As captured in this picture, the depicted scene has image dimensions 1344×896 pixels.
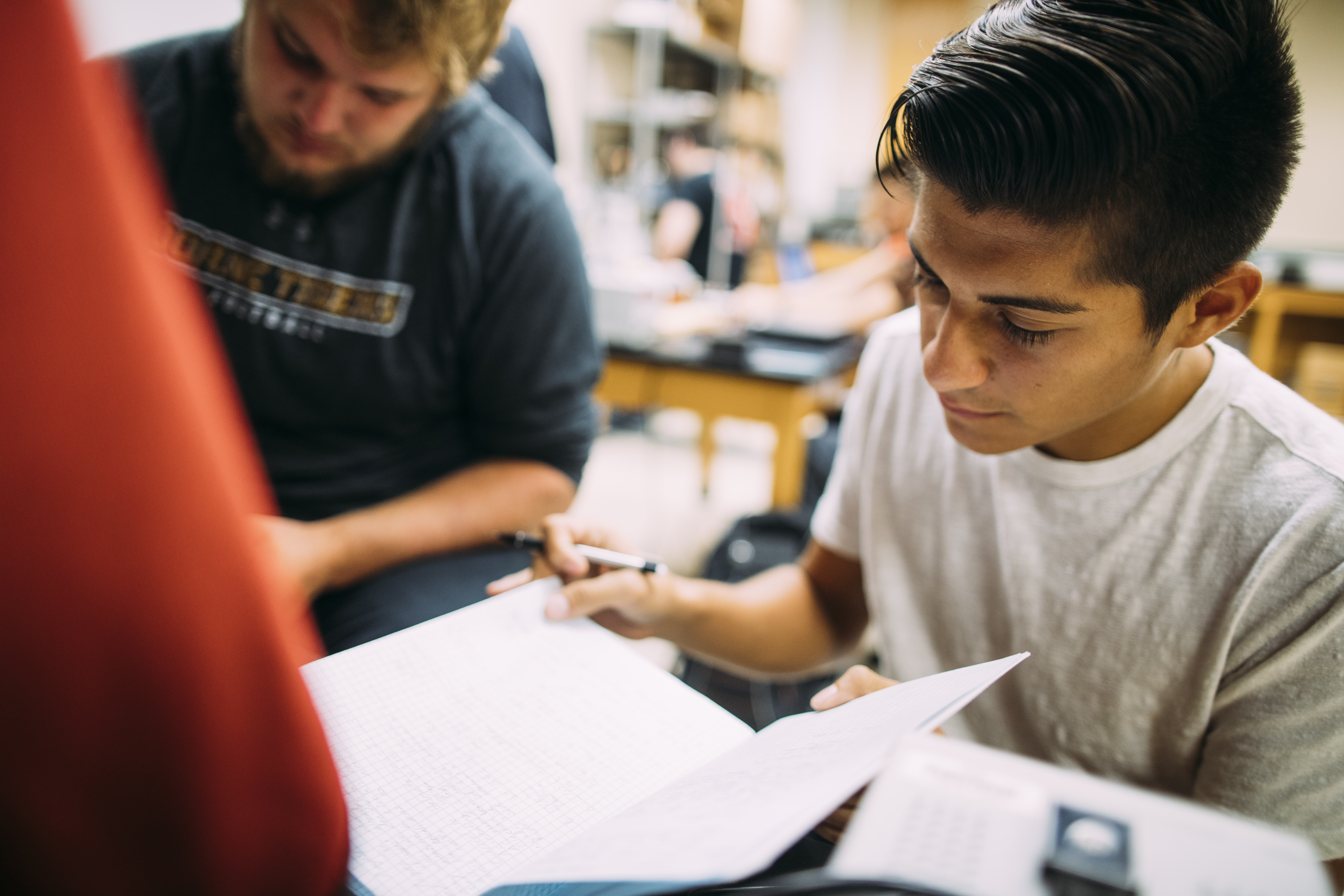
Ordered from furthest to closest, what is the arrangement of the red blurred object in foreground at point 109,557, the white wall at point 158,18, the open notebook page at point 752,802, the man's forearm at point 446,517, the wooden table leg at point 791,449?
1. the wooden table leg at point 791,449
2. the white wall at point 158,18
3. the man's forearm at point 446,517
4. the open notebook page at point 752,802
5. the red blurred object in foreground at point 109,557

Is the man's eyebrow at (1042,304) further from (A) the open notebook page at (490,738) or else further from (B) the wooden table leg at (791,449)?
(B) the wooden table leg at (791,449)

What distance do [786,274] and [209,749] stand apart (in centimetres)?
428

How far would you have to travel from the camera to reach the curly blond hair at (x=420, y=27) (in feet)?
2.60

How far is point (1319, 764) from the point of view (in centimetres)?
53

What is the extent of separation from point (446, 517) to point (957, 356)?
0.64 metres

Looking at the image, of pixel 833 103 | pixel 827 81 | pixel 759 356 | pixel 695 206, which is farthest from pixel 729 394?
pixel 833 103

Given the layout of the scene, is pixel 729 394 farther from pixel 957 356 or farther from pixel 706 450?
pixel 957 356

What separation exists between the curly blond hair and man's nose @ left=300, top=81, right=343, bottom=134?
0.07 meters

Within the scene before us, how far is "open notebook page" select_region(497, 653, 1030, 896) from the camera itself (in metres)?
0.28

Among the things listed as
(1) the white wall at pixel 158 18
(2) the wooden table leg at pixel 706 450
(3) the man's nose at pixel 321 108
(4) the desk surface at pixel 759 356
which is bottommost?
(2) the wooden table leg at pixel 706 450

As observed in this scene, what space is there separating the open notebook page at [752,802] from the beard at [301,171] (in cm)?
84

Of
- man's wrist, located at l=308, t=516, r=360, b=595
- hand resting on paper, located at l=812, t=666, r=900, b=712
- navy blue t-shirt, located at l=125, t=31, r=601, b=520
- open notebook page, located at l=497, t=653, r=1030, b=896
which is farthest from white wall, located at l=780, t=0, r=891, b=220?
open notebook page, located at l=497, t=653, r=1030, b=896

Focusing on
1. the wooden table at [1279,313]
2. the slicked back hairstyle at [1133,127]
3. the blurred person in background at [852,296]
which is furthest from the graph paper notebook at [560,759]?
the wooden table at [1279,313]

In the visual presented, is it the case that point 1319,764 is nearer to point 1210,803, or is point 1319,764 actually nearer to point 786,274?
point 1210,803
